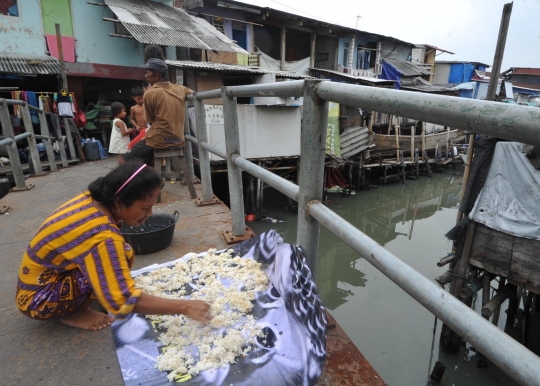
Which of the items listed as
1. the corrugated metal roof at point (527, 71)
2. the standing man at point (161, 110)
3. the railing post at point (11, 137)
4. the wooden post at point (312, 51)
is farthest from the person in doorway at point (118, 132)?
the corrugated metal roof at point (527, 71)

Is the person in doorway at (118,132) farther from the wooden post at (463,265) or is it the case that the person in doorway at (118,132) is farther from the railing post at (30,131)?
the wooden post at (463,265)

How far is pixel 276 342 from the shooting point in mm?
1515

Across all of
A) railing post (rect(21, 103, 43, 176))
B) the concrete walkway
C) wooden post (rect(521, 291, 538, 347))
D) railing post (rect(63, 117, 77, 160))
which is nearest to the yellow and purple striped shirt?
the concrete walkway

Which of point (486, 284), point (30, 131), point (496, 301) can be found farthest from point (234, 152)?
point (496, 301)

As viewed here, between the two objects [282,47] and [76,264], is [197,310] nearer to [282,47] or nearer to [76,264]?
[76,264]

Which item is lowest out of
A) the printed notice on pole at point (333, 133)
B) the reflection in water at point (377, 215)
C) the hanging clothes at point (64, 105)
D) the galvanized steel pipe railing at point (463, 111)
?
the reflection in water at point (377, 215)

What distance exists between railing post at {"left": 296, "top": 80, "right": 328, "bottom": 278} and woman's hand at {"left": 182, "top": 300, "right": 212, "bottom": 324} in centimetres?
56

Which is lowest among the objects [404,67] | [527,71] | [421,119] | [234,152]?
[234,152]

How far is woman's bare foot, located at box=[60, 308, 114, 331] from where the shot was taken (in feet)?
5.48

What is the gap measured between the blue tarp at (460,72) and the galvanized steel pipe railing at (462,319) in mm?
29872

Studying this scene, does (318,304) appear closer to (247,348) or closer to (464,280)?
(247,348)

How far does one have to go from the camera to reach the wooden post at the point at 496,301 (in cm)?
529

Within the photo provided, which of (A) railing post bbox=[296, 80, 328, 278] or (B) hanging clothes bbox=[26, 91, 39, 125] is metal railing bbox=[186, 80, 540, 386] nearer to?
(A) railing post bbox=[296, 80, 328, 278]

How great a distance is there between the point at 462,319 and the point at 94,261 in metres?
1.35
